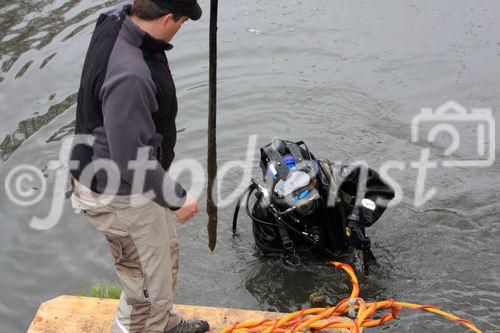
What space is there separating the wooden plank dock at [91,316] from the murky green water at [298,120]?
39.1 inches

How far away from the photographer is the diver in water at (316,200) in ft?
13.9

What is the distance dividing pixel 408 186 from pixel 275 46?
3.11 metres

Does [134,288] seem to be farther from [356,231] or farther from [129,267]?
[356,231]

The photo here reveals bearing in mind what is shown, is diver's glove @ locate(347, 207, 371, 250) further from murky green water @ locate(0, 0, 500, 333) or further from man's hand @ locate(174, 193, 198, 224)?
man's hand @ locate(174, 193, 198, 224)

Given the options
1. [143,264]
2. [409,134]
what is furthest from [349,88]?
[143,264]

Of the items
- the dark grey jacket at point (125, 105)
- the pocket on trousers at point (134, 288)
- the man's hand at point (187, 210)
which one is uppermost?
the dark grey jacket at point (125, 105)

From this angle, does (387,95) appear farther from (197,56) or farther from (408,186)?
(197,56)

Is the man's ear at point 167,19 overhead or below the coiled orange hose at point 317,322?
overhead

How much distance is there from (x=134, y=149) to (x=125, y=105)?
0.19m

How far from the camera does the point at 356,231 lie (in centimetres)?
418

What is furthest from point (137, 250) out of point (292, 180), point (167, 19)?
point (292, 180)

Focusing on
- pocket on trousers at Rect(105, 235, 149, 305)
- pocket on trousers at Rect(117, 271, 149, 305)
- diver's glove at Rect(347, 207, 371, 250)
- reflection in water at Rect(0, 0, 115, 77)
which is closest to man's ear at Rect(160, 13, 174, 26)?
pocket on trousers at Rect(105, 235, 149, 305)

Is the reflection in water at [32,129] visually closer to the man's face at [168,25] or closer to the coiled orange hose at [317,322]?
the coiled orange hose at [317,322]

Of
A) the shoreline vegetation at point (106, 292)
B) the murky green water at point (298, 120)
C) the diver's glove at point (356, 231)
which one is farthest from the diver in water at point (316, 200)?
the shoreline vegetation at point (106, 292)
